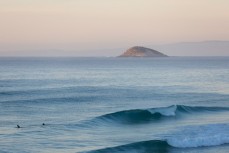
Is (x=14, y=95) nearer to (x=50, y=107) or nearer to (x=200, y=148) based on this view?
(x=50, y=107)

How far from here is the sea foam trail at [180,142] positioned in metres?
25.6

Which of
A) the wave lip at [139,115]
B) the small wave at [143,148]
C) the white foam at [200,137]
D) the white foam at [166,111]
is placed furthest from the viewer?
the white foam at [166,111]

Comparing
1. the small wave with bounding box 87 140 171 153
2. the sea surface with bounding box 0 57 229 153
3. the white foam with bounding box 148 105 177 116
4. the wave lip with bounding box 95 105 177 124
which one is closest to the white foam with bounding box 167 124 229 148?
the sea surface with bounding box 0 57 229 153

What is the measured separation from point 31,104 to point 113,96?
11479 mm

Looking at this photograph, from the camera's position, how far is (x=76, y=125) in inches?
1282

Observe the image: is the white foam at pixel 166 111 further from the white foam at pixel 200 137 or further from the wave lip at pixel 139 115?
the white foam at pixel 200 137

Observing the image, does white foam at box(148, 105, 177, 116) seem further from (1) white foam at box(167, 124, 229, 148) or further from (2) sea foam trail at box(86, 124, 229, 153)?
(2) sea foam trail at box(86, 124, 229, 153)

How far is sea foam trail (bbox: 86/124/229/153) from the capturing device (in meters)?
25.6

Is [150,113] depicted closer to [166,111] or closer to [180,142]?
[166,111]

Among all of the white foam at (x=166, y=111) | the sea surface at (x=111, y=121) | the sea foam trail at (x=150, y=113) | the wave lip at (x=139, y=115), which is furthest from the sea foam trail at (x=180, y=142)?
the white foam at (x=166, y=111)

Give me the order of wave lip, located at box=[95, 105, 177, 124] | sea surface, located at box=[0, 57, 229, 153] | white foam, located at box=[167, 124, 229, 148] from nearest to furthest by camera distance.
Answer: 1. sea surface, located at box=[0, 57, 229, 153]
2. white foam, located at box=[167, 124, 229, 148]
3. wave lip, located at box=[95, 105, 177, 124]

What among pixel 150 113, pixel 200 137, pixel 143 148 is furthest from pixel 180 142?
pixel 150 113

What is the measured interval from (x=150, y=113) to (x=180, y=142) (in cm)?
1297

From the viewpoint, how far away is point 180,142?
2675cm
